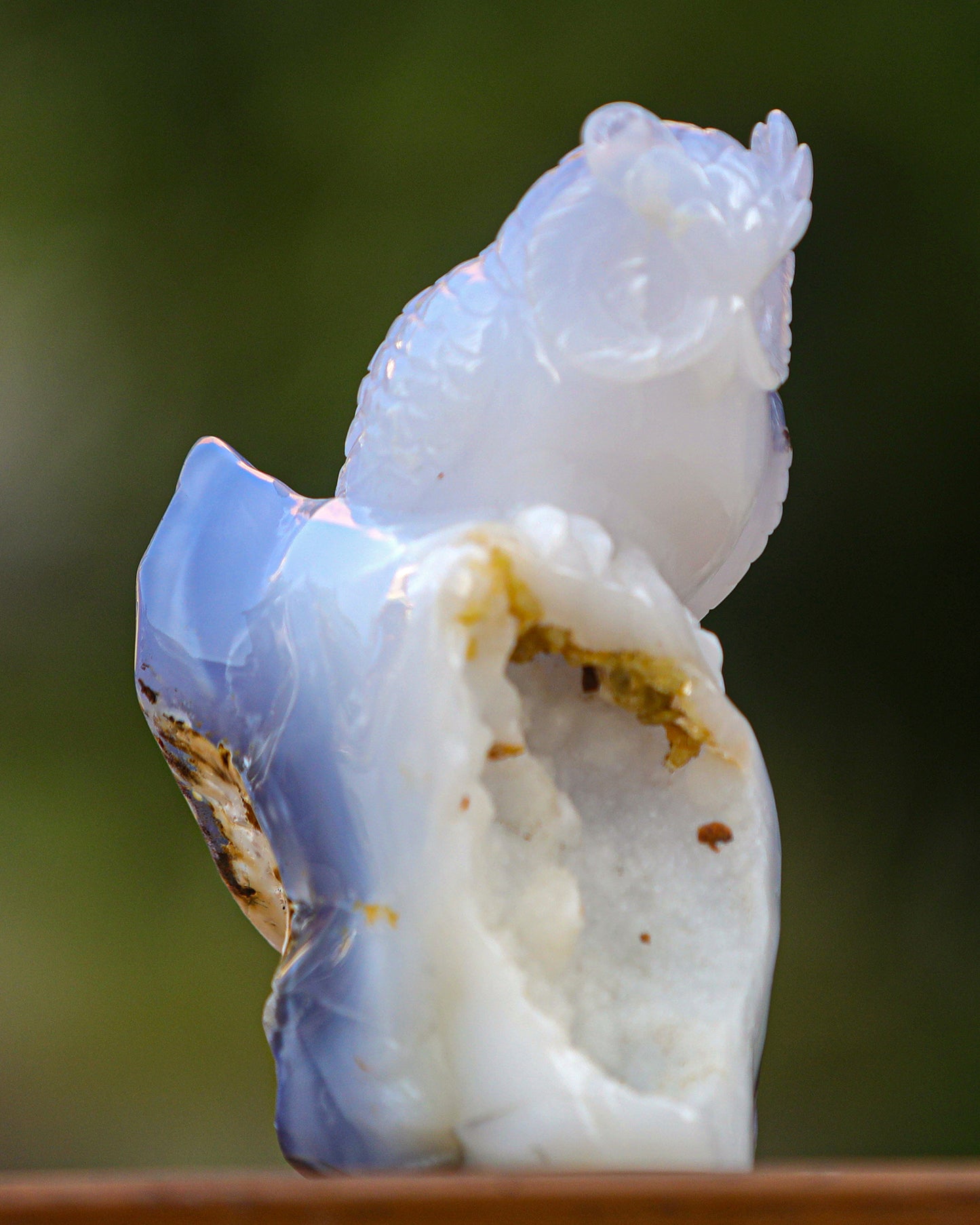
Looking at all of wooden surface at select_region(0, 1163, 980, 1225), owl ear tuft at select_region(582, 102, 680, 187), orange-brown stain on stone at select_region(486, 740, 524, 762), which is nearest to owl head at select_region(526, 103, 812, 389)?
owl ear tuft at select_region(582, 102, 680, 187)

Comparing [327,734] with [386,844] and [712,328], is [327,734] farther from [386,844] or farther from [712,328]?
[712,328]

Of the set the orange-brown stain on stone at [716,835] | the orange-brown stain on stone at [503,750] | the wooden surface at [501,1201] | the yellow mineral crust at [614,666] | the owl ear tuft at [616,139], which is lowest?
the wooden surface at [501,1201]

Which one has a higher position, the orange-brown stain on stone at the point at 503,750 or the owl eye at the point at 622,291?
the owl eye at the point at 622,291

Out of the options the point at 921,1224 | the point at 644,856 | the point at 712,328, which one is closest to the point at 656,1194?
the point at 921,1224

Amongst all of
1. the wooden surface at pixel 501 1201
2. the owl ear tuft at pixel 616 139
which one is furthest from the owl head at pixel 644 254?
the wooden surface at pixel 501 1201

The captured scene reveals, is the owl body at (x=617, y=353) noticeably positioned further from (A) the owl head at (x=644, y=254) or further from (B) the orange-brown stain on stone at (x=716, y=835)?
(B) the orange-brown stain on stone at (x=716, y=835)
